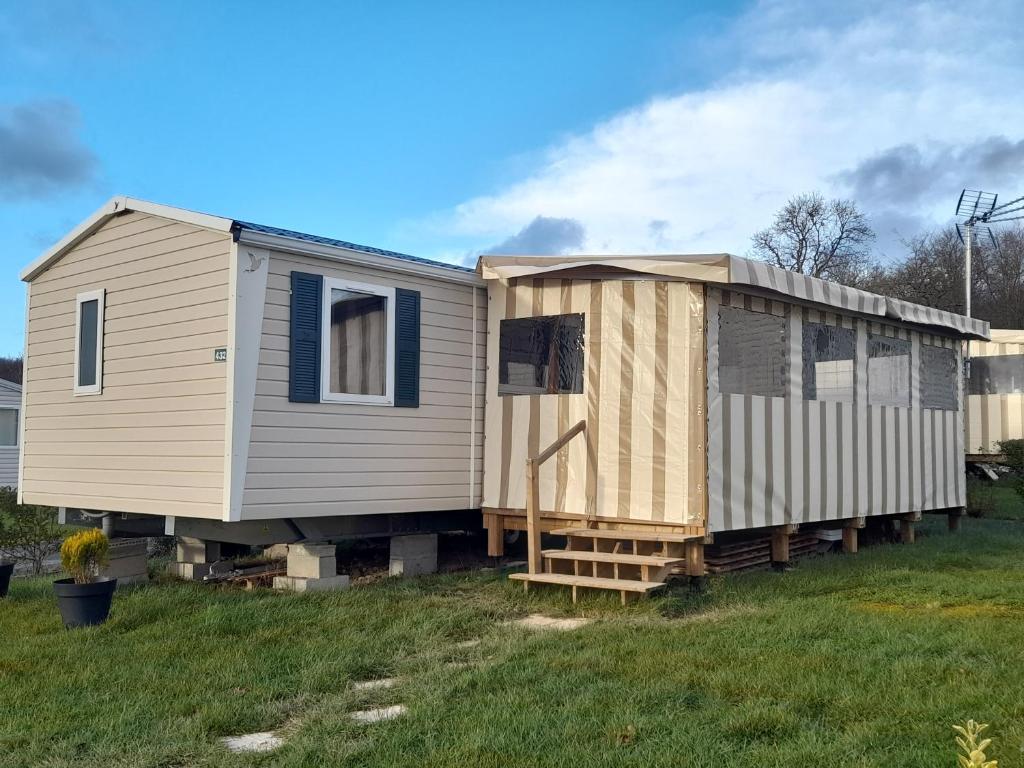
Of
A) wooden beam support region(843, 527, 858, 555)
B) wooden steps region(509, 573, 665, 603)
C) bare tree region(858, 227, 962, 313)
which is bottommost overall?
wooden steps region(509, 573, 665, 603)

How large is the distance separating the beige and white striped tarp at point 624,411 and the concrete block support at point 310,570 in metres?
1.65

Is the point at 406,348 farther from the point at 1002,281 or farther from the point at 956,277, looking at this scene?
the point at 1002,281

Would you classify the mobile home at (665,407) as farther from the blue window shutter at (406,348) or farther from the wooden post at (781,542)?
the blue window shutter at (406,348)

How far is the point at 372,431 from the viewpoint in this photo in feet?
25.8

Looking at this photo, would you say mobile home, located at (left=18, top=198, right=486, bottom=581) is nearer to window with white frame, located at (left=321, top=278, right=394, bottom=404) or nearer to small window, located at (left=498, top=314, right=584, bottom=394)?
window with white frame, located at (left=321, top=278, right=394, bottom=404)

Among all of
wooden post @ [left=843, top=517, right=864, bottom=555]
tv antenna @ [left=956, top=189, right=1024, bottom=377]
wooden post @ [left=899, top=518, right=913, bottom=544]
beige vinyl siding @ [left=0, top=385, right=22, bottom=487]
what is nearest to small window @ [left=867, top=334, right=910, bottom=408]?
wooden post @ [left=843, top=517, right=864, bottom=555]

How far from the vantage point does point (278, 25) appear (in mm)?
9773

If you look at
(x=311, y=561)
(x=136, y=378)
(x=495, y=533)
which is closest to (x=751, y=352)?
(x=495, y=533)

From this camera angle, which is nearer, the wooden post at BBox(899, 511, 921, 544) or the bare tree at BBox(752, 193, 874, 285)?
the wooden post at BBox(899, 511, 921, 544)

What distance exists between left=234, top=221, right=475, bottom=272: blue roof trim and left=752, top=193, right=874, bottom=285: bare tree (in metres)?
22.2

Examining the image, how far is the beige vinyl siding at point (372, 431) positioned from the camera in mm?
7180

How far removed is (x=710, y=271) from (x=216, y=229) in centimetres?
376

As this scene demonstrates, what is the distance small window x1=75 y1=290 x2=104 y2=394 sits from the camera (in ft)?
27.6

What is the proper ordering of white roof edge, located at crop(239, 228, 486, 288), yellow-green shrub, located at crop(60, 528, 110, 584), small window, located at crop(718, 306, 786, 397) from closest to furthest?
yellow-green shrub, located at crop(60, 528, 110, 584) < white roof edge, located at crop(239, 228, 486, 288) < small window, located at crop(718, 306, 786, 397)
